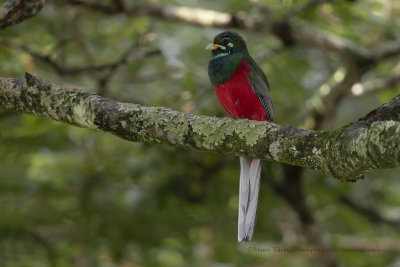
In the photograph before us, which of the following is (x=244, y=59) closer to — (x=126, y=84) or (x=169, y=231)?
(x=169, y=231)

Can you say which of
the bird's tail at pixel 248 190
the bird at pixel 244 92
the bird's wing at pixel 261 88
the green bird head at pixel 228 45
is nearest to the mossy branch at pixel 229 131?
the bird's tail at pixel 248 190

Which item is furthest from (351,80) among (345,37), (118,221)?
(118,221)

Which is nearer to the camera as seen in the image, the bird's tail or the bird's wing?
the bird's tail

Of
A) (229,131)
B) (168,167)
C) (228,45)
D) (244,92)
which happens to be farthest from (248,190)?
(168,167)

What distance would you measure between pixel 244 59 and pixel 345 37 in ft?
7.49

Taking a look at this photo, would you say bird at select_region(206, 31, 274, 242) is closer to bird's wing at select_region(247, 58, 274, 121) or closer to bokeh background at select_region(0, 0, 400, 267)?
bird's wing at select_region(247, 58, 274, 121)

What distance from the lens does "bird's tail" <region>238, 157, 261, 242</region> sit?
4258mm

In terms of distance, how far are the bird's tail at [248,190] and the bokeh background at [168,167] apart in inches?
62.0

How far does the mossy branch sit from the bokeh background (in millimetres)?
1807

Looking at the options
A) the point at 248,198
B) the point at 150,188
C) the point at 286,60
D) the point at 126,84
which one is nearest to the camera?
the point at 248,198

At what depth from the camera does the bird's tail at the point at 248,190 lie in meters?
4.26

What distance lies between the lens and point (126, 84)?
7.77 metres

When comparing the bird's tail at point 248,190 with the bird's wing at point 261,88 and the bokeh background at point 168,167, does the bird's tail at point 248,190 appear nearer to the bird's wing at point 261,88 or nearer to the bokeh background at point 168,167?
the bird's wing at point 261,88

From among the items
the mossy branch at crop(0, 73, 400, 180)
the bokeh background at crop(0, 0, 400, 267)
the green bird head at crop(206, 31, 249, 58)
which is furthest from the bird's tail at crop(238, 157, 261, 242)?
the bokeh background at crop(0, 0, 400, 267)
